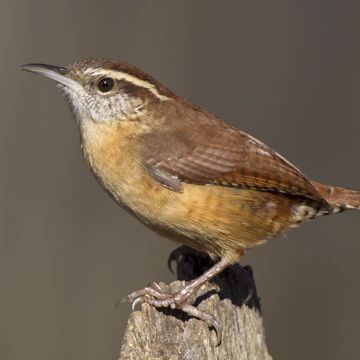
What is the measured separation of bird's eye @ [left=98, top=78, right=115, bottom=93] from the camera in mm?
6184

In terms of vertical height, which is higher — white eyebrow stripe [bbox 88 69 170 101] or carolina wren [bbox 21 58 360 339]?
white eyebrow stripe [bbox 88 69 170 101]

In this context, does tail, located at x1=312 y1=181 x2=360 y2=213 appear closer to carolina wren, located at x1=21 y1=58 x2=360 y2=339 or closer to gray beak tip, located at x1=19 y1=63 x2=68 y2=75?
carolina wren, located at x1=21 y1=58 x2=360 y2=339

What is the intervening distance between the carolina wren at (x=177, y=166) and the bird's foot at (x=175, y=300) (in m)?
0.03

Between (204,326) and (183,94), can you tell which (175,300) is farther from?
(183,94)

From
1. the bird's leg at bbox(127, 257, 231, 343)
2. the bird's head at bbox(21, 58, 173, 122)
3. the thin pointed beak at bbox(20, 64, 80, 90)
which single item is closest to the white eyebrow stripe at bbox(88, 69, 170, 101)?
the bird's head at bbox(21, 58, 173, 122)

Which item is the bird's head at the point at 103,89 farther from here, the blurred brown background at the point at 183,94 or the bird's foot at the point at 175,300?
the blurred brown background at the point at 183,94

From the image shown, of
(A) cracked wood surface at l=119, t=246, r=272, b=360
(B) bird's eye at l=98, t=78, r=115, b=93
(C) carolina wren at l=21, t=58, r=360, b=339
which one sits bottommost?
(A) cracked wood surface at l=119, t=246, r=272, b=360

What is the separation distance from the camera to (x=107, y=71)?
6.16 metres

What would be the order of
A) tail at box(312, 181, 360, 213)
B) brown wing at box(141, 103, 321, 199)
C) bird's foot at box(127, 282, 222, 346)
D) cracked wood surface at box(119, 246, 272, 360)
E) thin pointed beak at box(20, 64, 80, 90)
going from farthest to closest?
tail at box(312, 181, 360, 213), thin pointed beak at box(20, 64, 80, 90), brown wing at box(141, 103, 321, 199), bird's foot at box(127, 282, 222, 346), cracked wood surface at box(119, 246, 272, 360)

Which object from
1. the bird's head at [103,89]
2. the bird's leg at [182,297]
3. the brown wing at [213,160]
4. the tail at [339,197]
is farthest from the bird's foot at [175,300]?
the tail at [339,197]

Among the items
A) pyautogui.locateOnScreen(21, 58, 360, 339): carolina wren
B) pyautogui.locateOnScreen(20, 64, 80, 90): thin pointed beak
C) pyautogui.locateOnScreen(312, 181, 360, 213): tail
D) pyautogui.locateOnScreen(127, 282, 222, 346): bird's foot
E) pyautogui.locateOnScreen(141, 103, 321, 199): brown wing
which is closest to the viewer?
pyautogui.locateOnScreen(127, 282, 222, 346): bird's foot

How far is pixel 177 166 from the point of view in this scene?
241 inches

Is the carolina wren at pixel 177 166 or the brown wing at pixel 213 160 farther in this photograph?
the brown wing at pixel 213 160

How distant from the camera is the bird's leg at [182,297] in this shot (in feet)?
18.1
